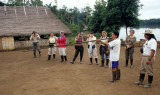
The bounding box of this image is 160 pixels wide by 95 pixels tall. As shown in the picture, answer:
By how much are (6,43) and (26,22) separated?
3.50 m

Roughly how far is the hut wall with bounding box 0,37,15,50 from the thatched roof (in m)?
0.57

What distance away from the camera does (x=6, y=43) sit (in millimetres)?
14383

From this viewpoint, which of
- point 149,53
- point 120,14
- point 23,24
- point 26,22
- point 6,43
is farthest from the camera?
point 120,14

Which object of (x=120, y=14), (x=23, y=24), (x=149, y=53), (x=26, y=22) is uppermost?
(x=120, y=14)

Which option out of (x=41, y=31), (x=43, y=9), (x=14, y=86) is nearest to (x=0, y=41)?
(x=41, y=31)

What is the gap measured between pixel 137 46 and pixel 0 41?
13.9 metres

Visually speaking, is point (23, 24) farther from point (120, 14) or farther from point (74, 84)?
point (74, 84)

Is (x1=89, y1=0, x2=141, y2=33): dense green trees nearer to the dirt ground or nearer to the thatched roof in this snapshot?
the thatched roof

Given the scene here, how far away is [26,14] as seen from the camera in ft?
57.2

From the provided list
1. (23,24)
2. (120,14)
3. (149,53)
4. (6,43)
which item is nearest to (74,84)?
Answer: (149,53)

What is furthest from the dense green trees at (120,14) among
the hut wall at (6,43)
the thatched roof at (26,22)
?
the hut wall at (6,43)

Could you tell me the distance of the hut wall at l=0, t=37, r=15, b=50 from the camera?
14170 mm

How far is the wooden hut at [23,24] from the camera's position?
1448 centimetres

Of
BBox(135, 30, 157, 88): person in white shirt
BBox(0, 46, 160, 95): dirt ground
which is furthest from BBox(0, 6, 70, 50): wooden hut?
BBox(135, 30, 157, 88): person in white shirt
